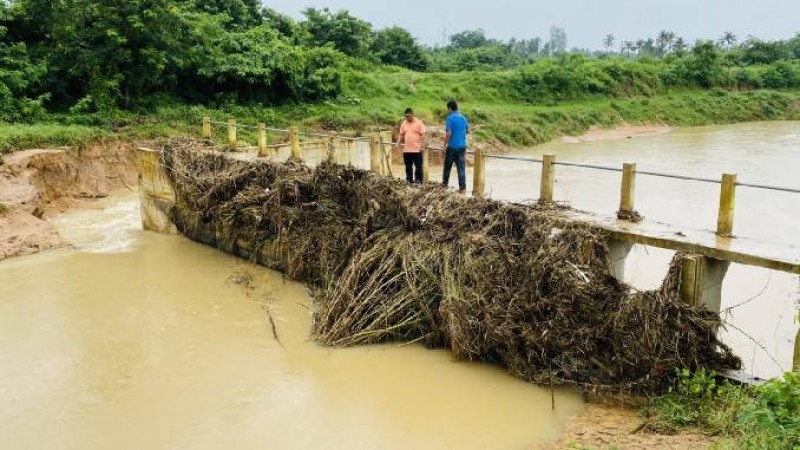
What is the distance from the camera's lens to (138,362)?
30.7ft

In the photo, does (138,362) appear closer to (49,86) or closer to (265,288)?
(265,288)

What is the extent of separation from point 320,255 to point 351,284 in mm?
1631

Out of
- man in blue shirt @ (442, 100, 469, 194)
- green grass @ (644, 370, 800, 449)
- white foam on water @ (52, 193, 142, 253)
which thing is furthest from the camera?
white foam on water @ (52, 193, 142, 253)

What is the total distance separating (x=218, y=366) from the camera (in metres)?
9.20

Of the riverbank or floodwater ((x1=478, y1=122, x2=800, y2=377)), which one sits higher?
the riverbank

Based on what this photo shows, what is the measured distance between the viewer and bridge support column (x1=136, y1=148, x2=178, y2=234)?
1491 cm

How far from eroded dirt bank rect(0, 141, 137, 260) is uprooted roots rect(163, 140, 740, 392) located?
4388 millimetres

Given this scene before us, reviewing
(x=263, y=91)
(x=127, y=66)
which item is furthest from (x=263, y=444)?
(x=263, y=91)

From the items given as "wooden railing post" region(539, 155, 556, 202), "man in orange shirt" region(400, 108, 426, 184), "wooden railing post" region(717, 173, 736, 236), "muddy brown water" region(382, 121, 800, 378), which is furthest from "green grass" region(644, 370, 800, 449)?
"man in orange shirt" region(400, 108, 426, 184)

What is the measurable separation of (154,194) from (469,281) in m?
8.73

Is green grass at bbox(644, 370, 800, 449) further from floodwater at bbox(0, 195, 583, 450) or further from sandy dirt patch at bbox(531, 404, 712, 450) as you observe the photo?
floodwater at bbox(0, 195, 583, 450)

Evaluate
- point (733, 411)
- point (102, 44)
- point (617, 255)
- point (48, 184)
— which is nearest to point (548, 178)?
point (617, 255)

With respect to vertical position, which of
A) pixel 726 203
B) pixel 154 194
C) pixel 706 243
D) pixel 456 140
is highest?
pixel 456 140

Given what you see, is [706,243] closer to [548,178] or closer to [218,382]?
[548,178]
